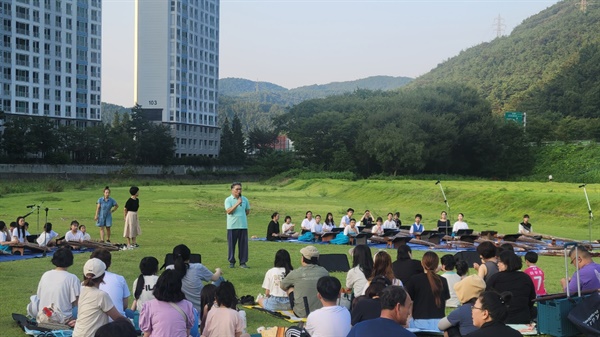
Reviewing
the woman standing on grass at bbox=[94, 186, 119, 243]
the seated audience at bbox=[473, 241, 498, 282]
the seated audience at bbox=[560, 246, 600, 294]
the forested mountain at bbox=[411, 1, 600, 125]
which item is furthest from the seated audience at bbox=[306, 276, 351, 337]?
the forested mountain at bbox=[411, 1, 600, 125]

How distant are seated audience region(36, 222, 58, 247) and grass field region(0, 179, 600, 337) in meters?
1.57

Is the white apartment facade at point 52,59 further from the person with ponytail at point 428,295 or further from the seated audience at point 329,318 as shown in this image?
the seated audience at point 329,318

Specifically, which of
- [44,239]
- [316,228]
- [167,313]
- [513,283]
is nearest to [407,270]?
[513,283]

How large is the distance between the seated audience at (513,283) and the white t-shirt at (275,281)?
11.3 ft

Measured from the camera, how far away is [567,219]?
3678 centimetres

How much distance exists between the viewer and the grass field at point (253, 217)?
16266 millimetres

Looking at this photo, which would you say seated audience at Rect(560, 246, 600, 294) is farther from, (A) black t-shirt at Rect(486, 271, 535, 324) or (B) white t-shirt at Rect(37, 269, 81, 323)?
(B) white t-shirt at Rect(37, 269, 81, 323)

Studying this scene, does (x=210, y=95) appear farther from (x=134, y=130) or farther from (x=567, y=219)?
(x=567, y=219)

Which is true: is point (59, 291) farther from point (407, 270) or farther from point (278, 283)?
point (407, 270)

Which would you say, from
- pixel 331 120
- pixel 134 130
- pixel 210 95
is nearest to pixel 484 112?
pixel 331 120

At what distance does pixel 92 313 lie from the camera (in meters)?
8.18

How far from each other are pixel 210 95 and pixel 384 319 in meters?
124

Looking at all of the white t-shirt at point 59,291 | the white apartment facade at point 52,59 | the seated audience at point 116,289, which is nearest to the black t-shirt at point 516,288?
the seated audience at point 116,289

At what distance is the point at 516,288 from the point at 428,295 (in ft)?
4.35
